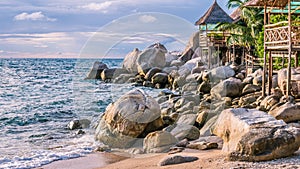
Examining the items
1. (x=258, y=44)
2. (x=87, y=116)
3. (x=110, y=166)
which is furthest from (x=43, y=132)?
(x=258, y=44)

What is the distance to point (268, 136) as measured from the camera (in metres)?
7.47

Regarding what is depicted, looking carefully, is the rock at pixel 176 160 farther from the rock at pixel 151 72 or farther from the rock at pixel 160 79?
the rock at pixel 151 72

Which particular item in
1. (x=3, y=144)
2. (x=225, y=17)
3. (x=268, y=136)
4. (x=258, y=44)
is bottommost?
(x=3, y=144)

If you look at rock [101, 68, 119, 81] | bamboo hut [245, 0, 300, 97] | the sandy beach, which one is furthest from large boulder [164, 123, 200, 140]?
rock [101, 68, 119, 81]

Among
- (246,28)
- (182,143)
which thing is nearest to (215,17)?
(246,28)

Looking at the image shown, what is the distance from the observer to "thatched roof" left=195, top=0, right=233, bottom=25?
32375 millimetres

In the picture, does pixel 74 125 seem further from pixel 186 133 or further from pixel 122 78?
pixel 122 78

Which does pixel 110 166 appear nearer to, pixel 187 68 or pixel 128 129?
pixel 128 129

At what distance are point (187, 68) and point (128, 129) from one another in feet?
63.2

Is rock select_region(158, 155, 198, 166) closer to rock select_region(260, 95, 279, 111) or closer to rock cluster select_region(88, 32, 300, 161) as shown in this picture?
rock cluster select_region(88, 32, 300, 161)

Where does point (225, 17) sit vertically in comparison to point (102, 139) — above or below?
above

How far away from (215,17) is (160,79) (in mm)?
6967

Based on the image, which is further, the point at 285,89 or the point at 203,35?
the point at 203,35

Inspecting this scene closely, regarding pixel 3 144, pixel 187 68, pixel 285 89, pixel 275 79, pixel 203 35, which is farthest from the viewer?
pixel 203 35
